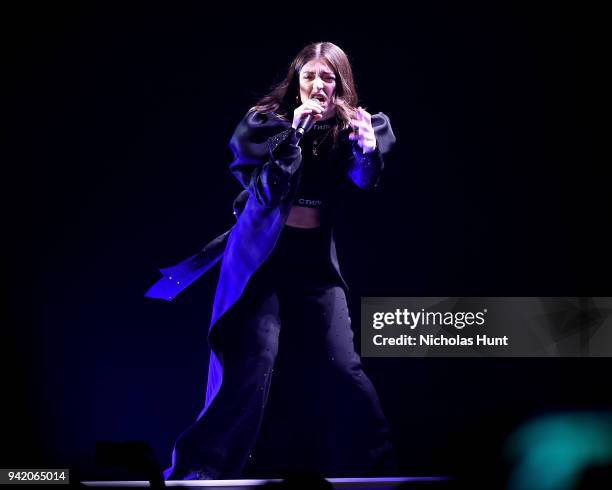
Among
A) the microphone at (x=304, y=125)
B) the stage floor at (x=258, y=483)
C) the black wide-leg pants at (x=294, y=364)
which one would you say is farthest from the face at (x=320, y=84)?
the stage floor at (x=258, y=483)

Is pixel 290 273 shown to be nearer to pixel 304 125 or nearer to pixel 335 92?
pixel 304 125

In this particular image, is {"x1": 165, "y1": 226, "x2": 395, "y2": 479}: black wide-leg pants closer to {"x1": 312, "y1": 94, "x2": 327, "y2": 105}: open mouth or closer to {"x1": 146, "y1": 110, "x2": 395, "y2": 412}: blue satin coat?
{"x1": 146, "y1": 110, "x2": 395, "y2": 412}: blue satin coat

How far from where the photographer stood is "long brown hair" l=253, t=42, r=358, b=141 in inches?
146

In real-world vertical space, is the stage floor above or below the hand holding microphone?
below

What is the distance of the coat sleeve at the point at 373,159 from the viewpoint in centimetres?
362

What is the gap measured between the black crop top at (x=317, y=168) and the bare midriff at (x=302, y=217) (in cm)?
2

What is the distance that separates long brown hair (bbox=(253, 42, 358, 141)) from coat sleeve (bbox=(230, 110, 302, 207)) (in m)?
0.11

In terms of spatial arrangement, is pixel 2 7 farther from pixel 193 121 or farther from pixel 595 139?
pixel 595 139

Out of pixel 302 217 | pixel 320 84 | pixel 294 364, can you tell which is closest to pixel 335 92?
pixel 320 84

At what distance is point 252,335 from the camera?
139 inches

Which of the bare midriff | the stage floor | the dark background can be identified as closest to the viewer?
the stage floor

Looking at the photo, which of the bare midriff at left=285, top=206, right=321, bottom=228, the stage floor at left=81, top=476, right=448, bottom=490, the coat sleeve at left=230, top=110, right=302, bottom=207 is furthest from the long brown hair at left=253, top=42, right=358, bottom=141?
Result: the stage floor at left=81, top=476, right=448, bottom=490

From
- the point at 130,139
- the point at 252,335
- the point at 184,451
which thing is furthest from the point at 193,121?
the point at 184,451

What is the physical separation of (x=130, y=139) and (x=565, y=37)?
240 cm
